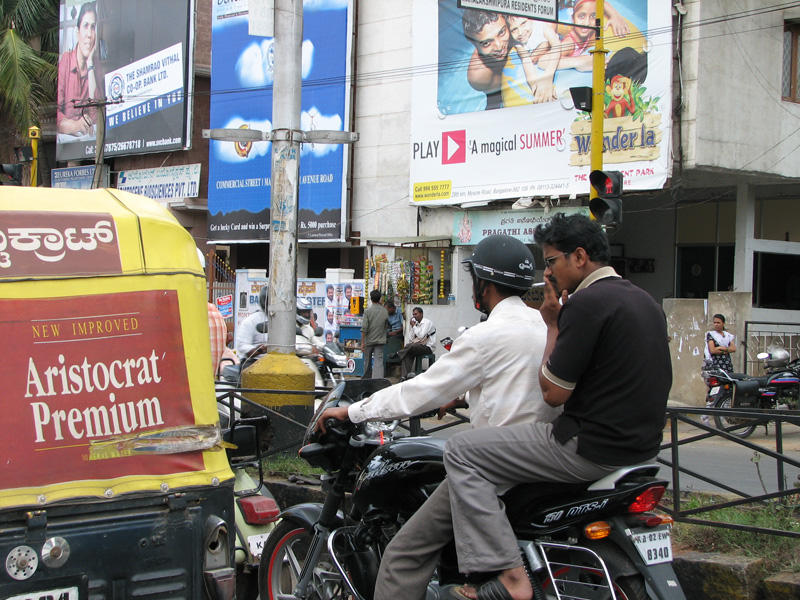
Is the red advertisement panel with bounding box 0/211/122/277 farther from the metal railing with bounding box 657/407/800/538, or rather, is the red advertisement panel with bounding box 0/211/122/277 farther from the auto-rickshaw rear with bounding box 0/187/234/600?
the metal railing with bounding box 657/407/800/538

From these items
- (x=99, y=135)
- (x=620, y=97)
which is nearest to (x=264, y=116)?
(x=99, y=135)

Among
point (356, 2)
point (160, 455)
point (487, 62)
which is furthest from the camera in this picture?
point (356, 2)

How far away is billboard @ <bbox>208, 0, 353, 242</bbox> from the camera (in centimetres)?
2156

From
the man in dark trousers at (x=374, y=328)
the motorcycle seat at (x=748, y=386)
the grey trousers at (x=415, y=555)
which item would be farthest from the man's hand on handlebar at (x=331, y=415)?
the man in dark trousers at (x=374, y=328)

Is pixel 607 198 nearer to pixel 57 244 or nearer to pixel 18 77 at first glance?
pixel 57 244

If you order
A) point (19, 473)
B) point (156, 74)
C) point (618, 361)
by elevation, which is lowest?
point (19, 473)

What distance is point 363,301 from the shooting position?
66.5ft

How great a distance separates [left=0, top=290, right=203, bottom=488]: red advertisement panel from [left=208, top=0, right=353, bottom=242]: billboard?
1798cm

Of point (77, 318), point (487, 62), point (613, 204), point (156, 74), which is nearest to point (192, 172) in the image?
point (156, 74)

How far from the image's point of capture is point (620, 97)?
15633mm

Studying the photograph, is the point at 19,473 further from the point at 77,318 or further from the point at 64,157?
the point at 64,157

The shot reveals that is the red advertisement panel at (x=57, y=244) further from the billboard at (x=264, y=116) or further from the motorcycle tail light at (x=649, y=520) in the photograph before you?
the billboard at (x=264, y=116)

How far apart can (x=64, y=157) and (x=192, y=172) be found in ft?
22.2

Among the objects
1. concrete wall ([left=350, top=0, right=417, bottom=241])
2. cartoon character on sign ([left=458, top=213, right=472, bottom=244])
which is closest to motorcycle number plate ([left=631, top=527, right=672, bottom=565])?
cartoon character on sign ([left=458, top=213, right=472, bottom=244])
